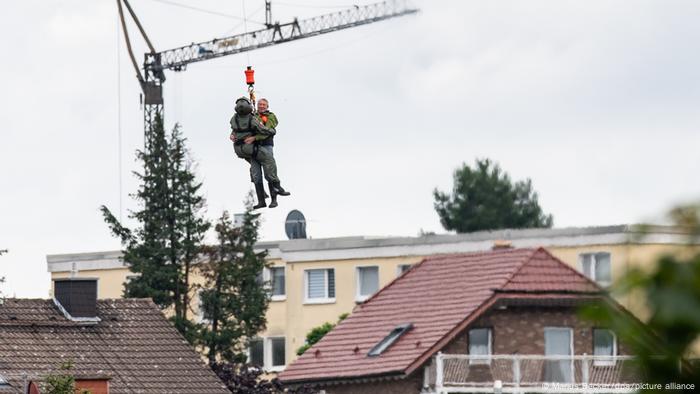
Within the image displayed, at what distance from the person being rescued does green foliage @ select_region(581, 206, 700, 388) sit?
19.1m

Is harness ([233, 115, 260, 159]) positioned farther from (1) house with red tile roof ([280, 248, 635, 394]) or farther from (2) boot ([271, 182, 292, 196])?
(1) house with red tile roof ([280, 248, 635, 394])

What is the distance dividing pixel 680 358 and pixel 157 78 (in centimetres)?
11308

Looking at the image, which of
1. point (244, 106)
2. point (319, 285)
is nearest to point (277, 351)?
point (319, 285)

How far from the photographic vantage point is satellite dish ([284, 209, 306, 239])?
91375mm

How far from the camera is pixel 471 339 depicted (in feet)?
182

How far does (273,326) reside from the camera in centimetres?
8712

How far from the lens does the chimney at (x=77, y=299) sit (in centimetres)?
4622

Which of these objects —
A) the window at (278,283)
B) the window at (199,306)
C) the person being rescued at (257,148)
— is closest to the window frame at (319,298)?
the window at (278,283)

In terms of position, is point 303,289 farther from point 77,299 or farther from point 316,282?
point 77,299

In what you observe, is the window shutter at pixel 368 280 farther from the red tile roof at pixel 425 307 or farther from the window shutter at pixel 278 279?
the red tile roof at pixel 425 307

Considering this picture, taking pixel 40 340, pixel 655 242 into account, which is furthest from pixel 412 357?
pixel 655 242

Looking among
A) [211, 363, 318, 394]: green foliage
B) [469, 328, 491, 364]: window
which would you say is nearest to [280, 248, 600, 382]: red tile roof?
[469, 328, 491, 364]: window

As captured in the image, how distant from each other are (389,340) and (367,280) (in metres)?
29.1

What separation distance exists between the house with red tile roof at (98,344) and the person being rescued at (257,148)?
68.6 feet
